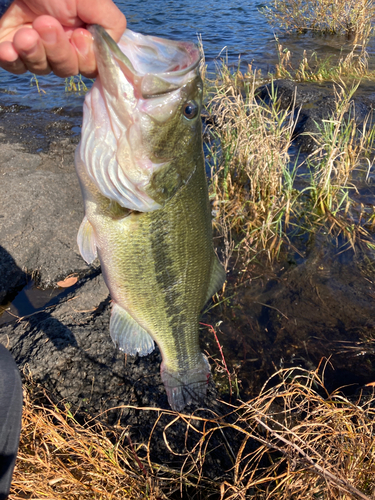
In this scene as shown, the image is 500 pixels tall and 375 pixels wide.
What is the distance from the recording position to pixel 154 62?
151cm

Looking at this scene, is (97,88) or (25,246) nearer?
(97,88)

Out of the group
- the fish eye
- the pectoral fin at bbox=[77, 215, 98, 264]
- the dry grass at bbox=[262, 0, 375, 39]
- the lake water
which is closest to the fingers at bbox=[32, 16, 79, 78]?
the fish eye

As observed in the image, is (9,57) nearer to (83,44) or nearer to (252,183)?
(83,44)

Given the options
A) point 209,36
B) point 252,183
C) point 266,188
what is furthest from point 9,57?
point 209,36

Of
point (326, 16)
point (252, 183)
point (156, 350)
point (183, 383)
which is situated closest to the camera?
point (183, 383)

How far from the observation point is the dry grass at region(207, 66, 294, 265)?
4.30 m

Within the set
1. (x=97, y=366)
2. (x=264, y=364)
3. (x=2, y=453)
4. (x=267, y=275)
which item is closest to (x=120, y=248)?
(x=2, y=453)

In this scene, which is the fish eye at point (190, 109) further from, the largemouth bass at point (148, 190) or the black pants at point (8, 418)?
the black pants at point (8, 418)

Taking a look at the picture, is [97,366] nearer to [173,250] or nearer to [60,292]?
[60,292]

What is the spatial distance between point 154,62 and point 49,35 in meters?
0.42

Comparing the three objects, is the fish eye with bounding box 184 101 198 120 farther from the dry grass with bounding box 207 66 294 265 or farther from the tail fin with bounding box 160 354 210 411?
the dry grass with bounding box 207 66 294 265

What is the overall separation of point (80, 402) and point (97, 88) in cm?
225

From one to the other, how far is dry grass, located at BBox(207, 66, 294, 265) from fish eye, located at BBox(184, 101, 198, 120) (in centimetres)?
253

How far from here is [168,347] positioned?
232 cm
